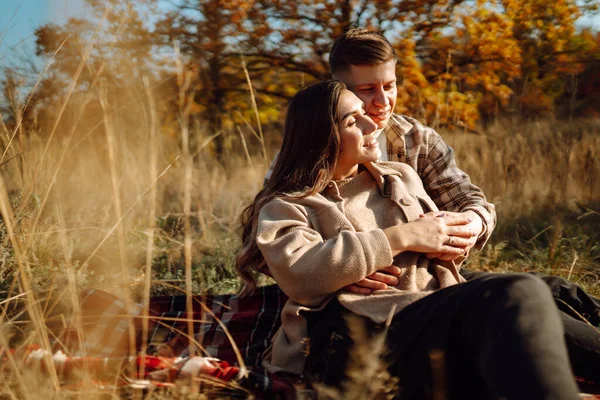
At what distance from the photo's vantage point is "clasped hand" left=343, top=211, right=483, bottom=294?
1982 mm

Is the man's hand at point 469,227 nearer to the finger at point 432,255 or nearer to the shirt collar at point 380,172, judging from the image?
the finger at point 432,255

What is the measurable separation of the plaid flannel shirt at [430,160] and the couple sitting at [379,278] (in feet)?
0.79

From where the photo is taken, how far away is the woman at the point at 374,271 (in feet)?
5.01

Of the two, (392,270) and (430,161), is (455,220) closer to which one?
(392,270)

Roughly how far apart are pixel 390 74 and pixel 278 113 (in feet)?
15.0

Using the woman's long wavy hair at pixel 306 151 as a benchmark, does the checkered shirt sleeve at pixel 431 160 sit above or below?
below

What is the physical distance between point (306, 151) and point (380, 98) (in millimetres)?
553

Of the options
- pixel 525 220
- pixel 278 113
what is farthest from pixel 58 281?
pixel 278 113

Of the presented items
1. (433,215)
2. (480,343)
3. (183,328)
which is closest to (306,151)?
(433,215)

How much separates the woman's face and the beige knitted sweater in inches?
3.1

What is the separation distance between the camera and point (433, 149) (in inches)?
113

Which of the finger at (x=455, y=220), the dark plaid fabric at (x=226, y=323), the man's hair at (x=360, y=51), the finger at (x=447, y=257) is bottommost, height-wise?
the dark plaid fabric at (x=226, y=323)

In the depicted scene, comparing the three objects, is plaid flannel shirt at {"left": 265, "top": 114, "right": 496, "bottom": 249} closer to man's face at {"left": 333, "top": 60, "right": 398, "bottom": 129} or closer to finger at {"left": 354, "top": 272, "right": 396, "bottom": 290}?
man's face at {"left": 333, "top": 60, "right": 398, "bottom": 129}

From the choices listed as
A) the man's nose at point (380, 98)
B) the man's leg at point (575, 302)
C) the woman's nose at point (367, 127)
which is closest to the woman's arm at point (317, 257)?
the woman's nose at point (367, 127)
